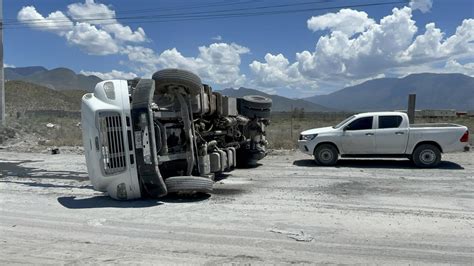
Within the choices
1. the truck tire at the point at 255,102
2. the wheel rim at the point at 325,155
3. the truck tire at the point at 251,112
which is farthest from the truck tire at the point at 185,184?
the wheel rim at the point at 325,155

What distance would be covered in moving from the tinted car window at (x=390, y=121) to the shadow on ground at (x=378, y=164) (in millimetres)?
1266

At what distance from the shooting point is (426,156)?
1386cm

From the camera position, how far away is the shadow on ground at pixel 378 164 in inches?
552

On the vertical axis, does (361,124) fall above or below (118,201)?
above

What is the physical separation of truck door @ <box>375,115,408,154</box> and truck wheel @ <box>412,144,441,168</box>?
0.43 metres

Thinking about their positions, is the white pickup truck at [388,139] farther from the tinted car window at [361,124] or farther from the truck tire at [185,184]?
the truck tire at [185,184]

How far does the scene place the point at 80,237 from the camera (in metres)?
6.29

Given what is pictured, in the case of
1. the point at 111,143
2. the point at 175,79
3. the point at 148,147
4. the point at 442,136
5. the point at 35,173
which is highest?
the point at 175,79

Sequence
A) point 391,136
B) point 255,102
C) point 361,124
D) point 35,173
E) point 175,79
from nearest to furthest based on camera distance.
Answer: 1. point 175,79
2. point 35,173
3. point 391,136
4. point 361,124
5. point 255,102

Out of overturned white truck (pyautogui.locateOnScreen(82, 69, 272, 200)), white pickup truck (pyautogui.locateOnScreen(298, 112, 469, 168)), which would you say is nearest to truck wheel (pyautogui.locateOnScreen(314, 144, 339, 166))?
white pickup truck (pyautogui.locateOnScreen(298, 112, 469, 168))

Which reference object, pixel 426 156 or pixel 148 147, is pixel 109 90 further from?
pixel 426 156

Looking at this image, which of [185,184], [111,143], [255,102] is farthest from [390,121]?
[111,143]

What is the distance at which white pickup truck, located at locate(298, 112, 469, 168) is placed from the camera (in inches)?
545

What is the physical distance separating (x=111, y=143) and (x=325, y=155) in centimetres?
805
